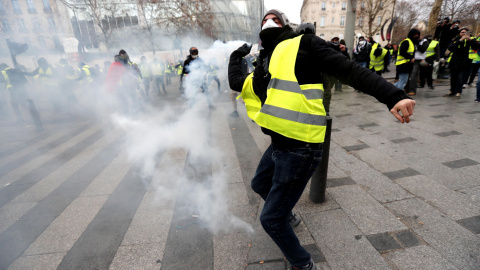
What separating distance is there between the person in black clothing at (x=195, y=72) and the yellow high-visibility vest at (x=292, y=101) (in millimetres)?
5468

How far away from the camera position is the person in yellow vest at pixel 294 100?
134 centimetres

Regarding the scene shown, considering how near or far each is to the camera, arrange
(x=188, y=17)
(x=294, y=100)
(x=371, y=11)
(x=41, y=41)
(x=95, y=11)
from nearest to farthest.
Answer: (x=294, y=100), (x=41, y=41), (x=95, y=11), (x=188, y=17), (x=371, y=11)

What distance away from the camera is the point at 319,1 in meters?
61.8

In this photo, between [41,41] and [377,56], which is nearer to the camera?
[377,56]

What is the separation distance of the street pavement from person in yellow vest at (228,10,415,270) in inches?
25.0

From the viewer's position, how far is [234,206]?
270 cm

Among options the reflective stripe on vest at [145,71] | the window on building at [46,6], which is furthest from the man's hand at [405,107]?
the window on building at [46,6]

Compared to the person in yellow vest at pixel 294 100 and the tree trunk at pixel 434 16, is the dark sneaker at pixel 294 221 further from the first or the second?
the tree trunk at pixel 434 16

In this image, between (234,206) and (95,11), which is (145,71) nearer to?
(95,11)

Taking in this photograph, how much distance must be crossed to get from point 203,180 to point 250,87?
1.93 m

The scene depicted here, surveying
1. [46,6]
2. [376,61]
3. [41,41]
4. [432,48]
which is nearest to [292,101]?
[376,61]

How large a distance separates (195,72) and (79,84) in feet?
20.3

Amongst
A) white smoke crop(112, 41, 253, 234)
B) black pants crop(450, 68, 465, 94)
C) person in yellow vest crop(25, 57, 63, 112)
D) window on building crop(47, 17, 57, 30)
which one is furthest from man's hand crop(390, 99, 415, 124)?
window on building crop(47, 17, 57, 30)

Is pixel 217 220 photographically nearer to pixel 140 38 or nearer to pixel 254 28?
pixel 140 38
